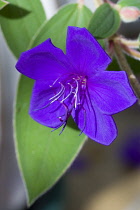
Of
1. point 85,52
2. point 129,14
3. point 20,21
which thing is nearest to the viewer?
point 85,52

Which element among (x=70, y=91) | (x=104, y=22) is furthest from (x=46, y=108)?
(x=104, y=22)

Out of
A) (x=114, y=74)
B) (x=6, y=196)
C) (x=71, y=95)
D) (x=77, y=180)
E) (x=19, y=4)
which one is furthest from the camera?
(x=77, y=180)

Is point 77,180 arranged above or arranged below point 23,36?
below

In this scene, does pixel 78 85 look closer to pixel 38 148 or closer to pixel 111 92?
pixel 111 92

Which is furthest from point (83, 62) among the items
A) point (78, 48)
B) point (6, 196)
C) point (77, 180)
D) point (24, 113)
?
point (77, 180)

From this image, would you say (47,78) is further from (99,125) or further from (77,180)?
(77,180)

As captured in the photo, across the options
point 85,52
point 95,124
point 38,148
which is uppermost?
Result: point 85,52
